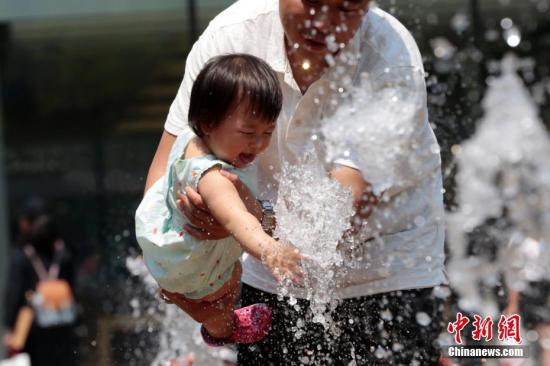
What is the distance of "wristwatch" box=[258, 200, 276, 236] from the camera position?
2.58 meters

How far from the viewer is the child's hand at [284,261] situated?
7.34ft

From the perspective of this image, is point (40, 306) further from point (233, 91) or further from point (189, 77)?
point (233, 91)

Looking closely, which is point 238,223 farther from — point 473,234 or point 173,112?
point 473,234

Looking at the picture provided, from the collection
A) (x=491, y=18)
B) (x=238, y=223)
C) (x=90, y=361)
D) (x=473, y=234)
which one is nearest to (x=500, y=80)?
(x=491, y=18)

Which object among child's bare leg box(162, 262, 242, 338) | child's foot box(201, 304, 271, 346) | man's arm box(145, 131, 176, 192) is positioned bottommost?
child's foot box(201, 304, 271, 346)

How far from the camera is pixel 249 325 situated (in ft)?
9.20

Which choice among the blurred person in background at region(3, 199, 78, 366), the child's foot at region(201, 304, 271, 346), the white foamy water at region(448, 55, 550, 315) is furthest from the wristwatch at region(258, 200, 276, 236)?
the blurred person in background at region(3, 199, 78, 366)

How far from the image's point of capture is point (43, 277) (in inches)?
255

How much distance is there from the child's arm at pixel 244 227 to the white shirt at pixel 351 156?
38cm

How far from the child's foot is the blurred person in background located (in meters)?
3.81

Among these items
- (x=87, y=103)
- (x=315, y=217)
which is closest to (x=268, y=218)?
(x=315, y=217)

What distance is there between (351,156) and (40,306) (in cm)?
415

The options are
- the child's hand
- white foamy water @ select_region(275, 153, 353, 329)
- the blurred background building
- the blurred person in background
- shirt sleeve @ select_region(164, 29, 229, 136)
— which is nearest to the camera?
the child's hand

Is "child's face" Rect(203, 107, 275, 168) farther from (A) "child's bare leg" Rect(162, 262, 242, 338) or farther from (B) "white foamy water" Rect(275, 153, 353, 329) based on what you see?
(A) "child's bare leg" Rect(162, 262, 242, 338)
